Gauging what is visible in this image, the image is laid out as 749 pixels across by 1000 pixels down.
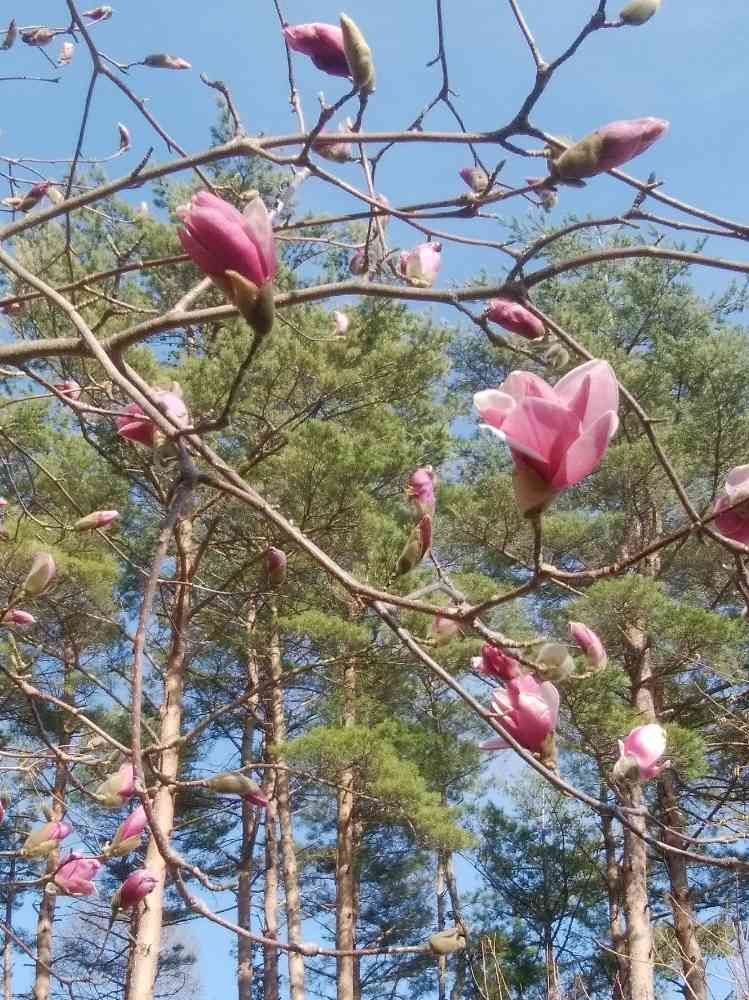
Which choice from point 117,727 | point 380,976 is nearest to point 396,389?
point 117,727

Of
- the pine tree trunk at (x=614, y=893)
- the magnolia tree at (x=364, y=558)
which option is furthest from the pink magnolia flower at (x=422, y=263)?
the pine tree trunk at (x=614, y=893)

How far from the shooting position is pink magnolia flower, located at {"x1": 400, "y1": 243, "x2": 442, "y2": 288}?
4.35 ft

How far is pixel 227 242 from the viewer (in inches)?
25.1

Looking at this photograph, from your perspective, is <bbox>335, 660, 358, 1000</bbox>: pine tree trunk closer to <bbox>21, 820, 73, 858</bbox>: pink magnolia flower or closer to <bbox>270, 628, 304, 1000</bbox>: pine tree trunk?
<bbox>270, 628, 304, 1000</bbox>: pine tree trunk

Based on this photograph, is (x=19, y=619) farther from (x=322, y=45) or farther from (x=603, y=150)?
(x=603, y=150)

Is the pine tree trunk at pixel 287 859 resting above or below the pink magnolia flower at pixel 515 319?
above

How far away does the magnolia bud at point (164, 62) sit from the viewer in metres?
1.30

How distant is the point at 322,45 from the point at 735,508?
1.98ft

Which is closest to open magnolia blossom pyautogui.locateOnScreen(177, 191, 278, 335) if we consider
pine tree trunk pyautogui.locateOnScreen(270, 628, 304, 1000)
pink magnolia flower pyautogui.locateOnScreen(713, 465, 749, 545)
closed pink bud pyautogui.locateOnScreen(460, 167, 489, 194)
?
pink magnolia flower pyautogui.locateOnScreen(713, 465, 749, 545)

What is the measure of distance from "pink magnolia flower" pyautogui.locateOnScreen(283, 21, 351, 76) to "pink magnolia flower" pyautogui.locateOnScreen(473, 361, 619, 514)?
0.49 metres

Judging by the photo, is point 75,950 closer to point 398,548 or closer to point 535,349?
point 398,548

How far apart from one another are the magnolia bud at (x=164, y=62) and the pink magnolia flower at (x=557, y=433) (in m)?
0.89

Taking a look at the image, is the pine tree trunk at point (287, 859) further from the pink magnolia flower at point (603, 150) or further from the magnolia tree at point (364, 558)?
the pink magnolia flower at point (603, 150)

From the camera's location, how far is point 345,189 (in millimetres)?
975
